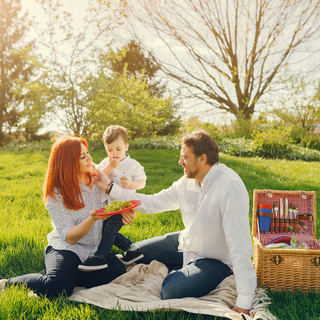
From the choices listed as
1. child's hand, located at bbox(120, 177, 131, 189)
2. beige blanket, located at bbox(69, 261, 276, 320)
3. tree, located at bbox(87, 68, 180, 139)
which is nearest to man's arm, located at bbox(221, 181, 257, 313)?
beige blanket, located at bbox(69, 261, 276, 320)

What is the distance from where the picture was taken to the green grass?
272 centimetres

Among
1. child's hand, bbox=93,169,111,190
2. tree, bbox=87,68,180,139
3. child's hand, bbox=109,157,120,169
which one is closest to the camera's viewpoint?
child's hand, bbox=93,169,111,190

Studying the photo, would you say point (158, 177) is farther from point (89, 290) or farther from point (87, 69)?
point (87, 69)

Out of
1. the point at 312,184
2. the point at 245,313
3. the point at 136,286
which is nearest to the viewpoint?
the point at 245,313

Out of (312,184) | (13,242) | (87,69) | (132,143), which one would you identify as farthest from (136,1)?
(13,242)

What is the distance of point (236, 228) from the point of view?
273 cm

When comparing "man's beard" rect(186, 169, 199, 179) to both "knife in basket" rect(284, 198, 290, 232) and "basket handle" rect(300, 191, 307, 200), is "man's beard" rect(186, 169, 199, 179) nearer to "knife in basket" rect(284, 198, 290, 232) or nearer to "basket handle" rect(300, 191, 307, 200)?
"knife in basket" rect(284, 198, 290, 232)

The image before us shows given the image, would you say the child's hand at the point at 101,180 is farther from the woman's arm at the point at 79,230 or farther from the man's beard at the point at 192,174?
the man's beard at the point at 192,174

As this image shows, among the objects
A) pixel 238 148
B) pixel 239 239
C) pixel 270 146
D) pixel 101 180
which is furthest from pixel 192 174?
pixel 270 146

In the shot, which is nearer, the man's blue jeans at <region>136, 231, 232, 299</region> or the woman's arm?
the man's blue jeans at <region>136, 231, 232, 299</region>

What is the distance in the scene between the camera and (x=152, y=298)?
3.01 meters

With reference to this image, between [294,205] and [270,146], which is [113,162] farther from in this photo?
[270,146]

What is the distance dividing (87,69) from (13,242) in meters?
9.66

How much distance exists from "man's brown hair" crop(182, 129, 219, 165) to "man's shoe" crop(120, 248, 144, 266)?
1315 millimetres
